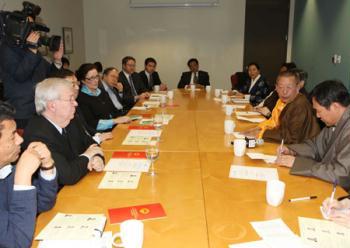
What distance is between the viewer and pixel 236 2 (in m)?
7.12

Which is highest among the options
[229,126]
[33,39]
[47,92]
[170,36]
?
[170,36]

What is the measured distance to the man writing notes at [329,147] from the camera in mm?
Result: 1837

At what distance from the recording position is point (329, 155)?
2.14 m

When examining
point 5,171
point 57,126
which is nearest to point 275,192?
point 5,171

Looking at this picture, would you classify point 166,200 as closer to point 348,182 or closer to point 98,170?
point 98,170

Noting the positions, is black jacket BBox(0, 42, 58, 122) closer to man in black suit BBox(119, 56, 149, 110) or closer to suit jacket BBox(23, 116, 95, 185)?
suit jacket BBox(23, 116, 95, 185)

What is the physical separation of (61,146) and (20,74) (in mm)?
1267

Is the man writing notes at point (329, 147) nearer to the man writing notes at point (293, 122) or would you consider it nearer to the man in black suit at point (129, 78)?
the man writing notes at point (293, 122)

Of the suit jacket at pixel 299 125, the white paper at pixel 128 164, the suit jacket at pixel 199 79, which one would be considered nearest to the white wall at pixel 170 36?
the suit jacket at pixel 199 79

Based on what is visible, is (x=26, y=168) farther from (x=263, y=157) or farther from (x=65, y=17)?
(x=65, y=17)

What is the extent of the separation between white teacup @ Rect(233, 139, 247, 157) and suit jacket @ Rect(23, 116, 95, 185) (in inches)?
36.4

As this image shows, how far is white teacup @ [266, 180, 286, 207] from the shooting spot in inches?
58.0

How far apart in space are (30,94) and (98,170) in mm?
1487

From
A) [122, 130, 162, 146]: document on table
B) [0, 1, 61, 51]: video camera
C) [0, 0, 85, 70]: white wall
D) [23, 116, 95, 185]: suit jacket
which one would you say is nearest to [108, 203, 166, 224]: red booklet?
[23, 116, 95, 185]: suit jacket
